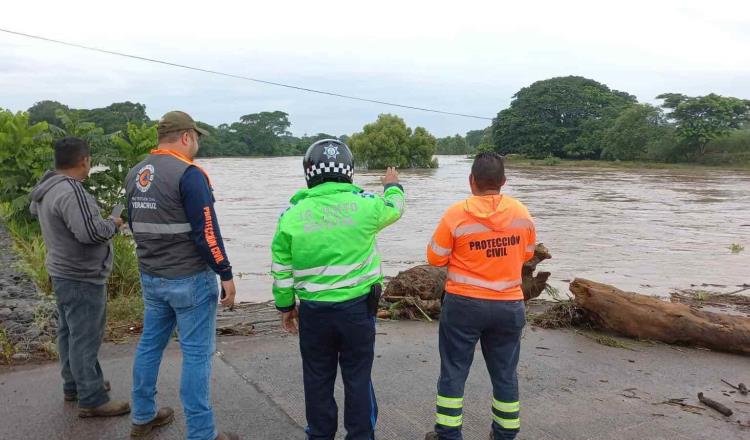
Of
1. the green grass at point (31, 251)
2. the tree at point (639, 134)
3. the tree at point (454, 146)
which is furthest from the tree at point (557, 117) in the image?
the green grass at point (31, 251)

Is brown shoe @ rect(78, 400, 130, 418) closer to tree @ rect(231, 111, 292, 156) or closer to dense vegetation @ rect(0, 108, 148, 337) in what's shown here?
dense vegetation @ rect(0, 108, 148, 337)

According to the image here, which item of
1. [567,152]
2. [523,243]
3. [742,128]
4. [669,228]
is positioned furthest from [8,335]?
[567,152]

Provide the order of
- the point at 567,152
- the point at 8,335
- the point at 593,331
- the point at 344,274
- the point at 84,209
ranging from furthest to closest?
the point at 567,152, the point at 593,331, the point at 8,335, the point at 84,209, the point at 344,274

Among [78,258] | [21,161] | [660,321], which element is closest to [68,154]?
[78,258]

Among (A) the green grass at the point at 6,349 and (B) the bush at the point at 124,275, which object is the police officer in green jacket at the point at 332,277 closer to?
(A) the green grass at the point at 6,349

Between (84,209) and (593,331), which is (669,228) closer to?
(593,331)

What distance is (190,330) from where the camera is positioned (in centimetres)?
347

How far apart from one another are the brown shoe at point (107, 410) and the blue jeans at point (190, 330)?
2.00 ft

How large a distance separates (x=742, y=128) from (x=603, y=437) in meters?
77.4

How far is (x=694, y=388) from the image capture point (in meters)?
4.94

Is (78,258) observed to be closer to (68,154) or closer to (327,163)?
(68,154)

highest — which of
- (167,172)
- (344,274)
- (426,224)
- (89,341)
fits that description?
(167,172)

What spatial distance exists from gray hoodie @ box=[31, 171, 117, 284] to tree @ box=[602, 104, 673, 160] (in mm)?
76475

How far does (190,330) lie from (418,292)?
4257 millimetres
